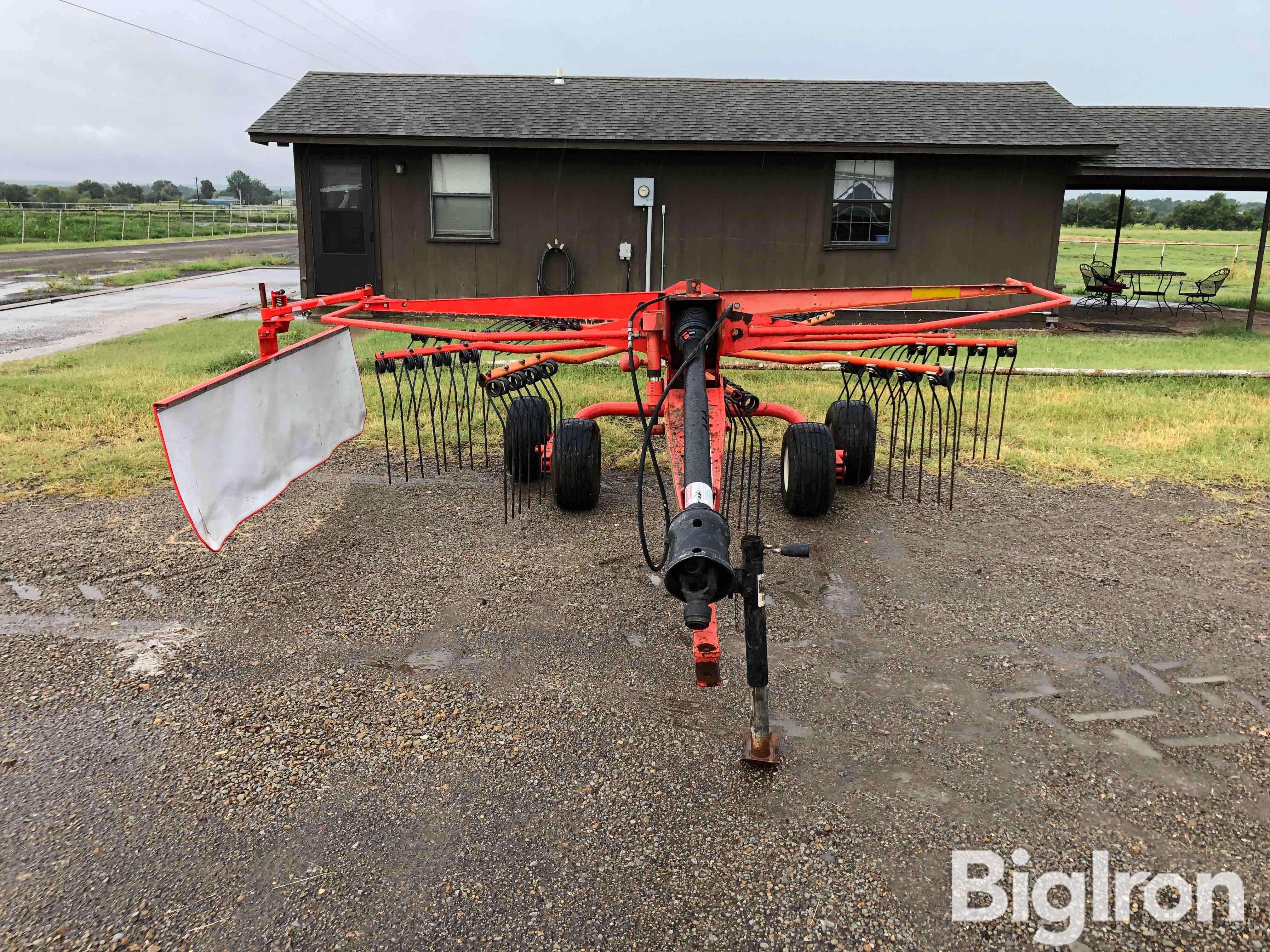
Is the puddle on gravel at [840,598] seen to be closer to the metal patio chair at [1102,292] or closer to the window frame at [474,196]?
the window frame at [474,196]

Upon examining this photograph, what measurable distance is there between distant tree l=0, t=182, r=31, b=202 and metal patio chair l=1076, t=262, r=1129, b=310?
64.4m

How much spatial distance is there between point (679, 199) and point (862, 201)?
265 centimetres

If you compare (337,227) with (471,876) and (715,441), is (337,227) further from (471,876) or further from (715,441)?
(471,876)

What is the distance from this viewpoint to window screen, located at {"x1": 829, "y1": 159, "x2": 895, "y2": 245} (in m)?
12.9

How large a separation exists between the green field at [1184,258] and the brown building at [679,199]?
18.5ft

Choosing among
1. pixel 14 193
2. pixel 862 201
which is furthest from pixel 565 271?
pixel 14 193

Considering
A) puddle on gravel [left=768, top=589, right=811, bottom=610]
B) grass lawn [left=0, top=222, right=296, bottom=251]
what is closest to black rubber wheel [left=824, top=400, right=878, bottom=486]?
puddle on gravel [left=768, top=589, right=811, bottom=610]

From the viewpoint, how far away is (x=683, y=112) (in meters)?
13.3

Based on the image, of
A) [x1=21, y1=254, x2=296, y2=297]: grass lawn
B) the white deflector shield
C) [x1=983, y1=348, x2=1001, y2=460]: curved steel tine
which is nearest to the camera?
the white deflector shield

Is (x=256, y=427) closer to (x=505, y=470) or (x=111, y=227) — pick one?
(x=505, y=470)

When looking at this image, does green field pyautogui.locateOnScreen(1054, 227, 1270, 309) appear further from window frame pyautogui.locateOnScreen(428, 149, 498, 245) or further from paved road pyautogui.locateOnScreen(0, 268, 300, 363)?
paved road pyautogui.locateOnScreen(0, 268, 300, 363)

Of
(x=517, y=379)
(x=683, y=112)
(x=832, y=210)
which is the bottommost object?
(x=517, y=379)

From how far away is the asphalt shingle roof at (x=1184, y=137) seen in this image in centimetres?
1309

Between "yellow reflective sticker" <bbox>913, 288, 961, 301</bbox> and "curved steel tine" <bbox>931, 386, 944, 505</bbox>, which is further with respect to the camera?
"curved steel tine" <bbox>931, 386, 944, 505</bbox>
